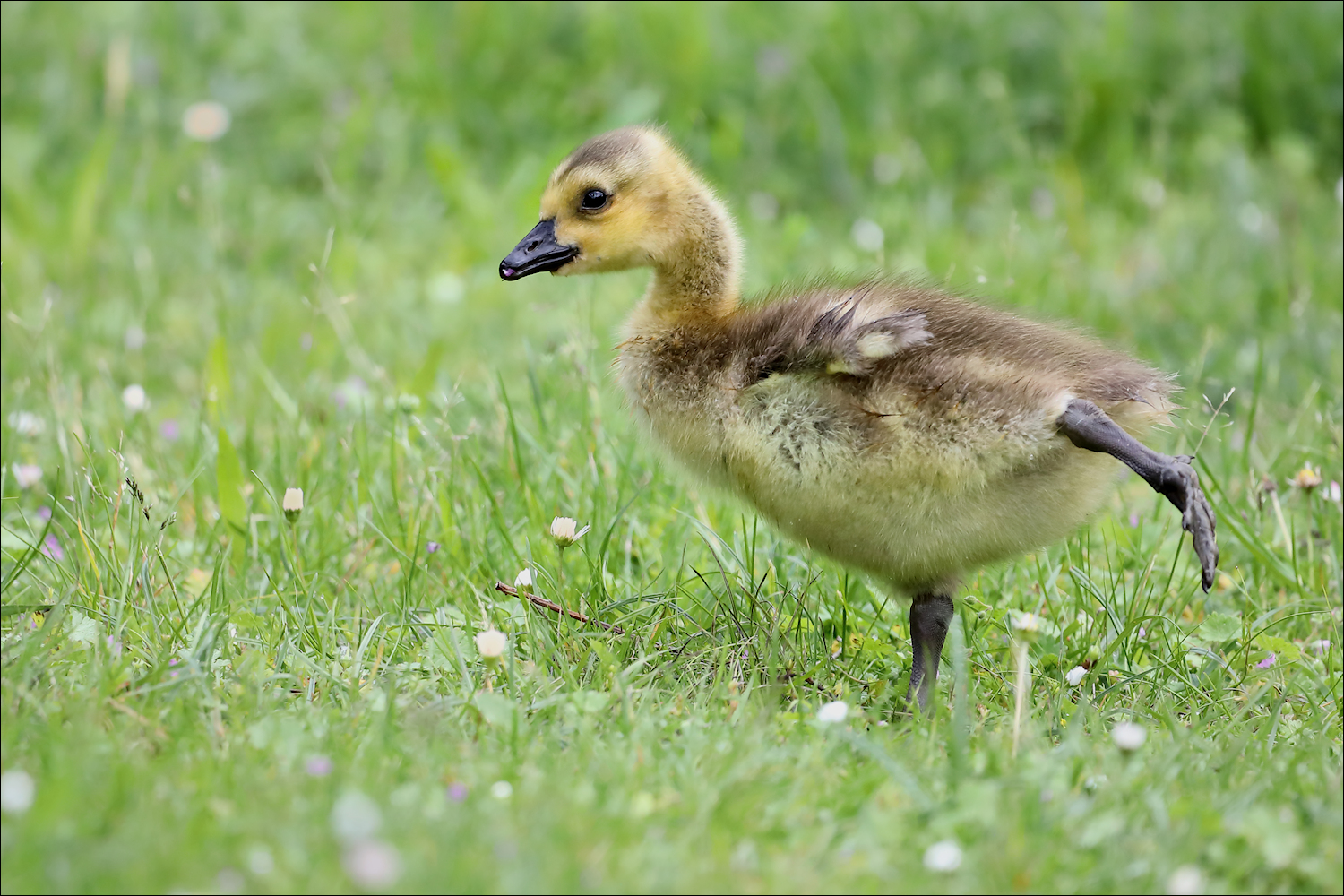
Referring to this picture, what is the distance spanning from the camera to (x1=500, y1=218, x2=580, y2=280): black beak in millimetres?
3727

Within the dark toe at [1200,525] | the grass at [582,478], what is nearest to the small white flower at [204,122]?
the grass at [582,478]

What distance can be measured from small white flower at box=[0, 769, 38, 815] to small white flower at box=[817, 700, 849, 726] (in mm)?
1332

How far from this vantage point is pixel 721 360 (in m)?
3.29

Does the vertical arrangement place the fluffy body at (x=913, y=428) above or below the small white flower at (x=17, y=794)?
above

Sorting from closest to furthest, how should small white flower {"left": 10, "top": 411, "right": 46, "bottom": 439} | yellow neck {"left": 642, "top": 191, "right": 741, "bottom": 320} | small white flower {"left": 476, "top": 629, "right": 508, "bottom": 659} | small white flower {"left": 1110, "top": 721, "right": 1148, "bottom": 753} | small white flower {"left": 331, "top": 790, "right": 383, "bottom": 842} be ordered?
1. small white flower {"left": 331, "top": 790, "right": 383, "bottom": 842}
2. small white flower {"left": 1110, "top": 721, "right": 1148, "bottom": 753}
3. small white flower {"left": 476, "top": 629, "right": 508, "bottom": 659}
4. yellow neck {"left": 642, "top": 191, "right": 741, "bottom": 320}
5. small white flower {"left": 10, "top": 411, "right": 46, "bottom": 439}

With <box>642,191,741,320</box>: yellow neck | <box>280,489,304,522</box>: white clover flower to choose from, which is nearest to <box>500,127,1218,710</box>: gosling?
<box>642,191,741,320</box>: yellow neck

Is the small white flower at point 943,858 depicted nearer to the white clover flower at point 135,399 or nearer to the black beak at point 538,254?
the black beak at point 538,254

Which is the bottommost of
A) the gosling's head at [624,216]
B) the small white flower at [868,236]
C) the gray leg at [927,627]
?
the gray leg at [927,627]

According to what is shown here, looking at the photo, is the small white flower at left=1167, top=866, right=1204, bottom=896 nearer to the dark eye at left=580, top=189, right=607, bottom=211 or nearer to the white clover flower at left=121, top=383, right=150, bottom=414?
the dark eye at left=580, top=189, right=607, bottom=211

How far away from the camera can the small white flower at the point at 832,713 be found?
112 inches

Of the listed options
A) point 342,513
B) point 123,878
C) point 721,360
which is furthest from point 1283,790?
point 342,513

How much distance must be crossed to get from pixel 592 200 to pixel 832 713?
145 centimetres

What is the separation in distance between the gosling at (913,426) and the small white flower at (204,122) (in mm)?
3845

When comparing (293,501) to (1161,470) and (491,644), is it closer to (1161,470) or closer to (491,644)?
(491,644)
